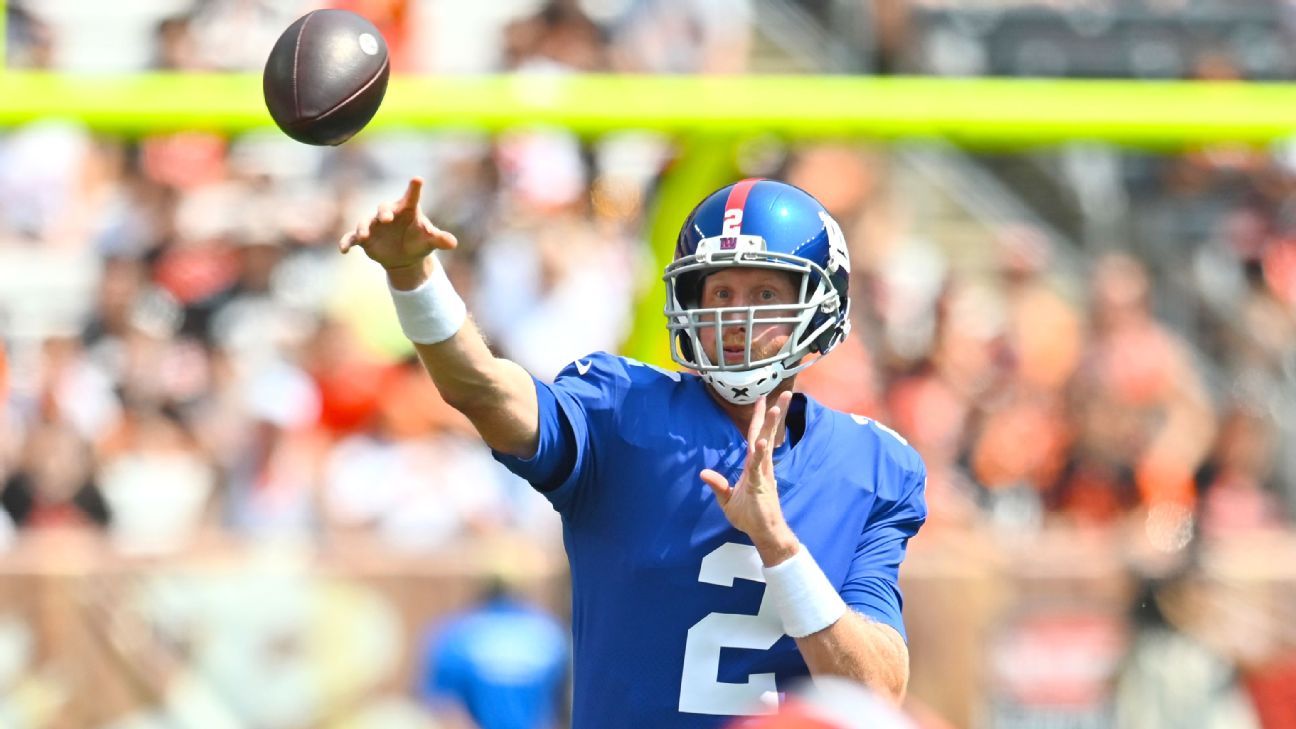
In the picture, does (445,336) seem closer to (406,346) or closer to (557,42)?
(406,346)

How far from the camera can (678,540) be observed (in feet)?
10.6

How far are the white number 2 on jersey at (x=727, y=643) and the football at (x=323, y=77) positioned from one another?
0.95 meters

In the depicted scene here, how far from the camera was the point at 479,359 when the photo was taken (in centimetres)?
306

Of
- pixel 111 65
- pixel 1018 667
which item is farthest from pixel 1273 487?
pixel 111 65

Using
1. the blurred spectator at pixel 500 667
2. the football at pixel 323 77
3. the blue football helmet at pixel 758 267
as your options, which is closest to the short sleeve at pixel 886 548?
A: the blue football helmet at pixel 758 267

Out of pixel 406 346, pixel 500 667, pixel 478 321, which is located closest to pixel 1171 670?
pixel 500 667

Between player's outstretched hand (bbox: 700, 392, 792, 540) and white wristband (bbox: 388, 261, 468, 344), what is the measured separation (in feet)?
1.52

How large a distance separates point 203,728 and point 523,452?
11.5 feet

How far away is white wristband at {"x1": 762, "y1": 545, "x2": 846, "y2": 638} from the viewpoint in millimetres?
3043

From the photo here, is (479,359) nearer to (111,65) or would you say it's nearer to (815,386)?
(815,386)

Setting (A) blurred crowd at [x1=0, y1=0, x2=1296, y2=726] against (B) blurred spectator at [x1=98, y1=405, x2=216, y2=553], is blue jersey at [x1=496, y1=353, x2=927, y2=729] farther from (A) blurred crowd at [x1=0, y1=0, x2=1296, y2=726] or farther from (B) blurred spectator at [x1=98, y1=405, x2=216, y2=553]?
(B) blurred spectator at [x1=98, y1=405, x2=216, y2=553]

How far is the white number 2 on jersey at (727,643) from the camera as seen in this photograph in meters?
3.19

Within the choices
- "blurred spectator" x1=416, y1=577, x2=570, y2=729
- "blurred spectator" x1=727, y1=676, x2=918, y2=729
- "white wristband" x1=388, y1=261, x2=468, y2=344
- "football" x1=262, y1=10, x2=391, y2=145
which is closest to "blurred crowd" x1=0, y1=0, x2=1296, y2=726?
"blurred spectator" x1=416, y1=577, x2=570, y2=729

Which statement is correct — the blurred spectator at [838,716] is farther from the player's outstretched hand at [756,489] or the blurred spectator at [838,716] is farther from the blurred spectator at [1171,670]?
the blurred spectator at [1171,670]
